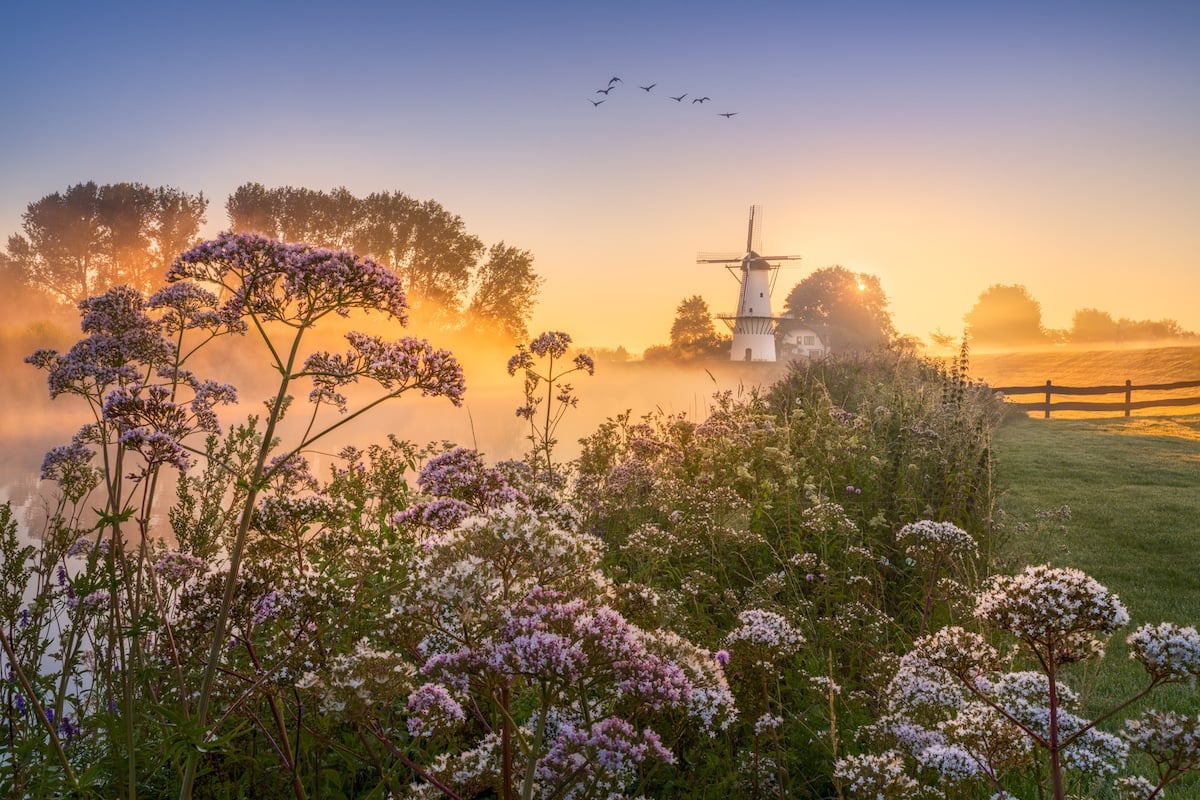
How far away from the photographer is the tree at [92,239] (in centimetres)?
3625

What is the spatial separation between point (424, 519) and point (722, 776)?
1.99 m

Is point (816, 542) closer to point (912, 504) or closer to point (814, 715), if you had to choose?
point (912, 504)

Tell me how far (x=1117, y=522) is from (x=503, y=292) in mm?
40904

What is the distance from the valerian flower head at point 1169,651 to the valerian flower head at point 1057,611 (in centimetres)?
9

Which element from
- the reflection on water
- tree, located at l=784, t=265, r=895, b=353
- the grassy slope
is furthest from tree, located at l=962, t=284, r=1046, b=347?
the reflection on water

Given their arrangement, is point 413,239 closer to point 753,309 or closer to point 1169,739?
point 753,309

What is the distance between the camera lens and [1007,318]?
4387 inches

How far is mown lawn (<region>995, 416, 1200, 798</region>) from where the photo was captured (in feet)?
26.2

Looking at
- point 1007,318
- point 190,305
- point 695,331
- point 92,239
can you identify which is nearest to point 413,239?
point 92,239

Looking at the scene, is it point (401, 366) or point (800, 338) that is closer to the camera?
point (401, 366)

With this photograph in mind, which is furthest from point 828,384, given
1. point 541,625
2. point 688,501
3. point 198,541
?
point 541,625

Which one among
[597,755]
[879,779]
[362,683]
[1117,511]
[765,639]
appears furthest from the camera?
[1117,511]

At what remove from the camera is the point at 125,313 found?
4.29 m

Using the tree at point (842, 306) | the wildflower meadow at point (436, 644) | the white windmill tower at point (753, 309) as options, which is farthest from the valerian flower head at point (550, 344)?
the tree at point (842, 306)
